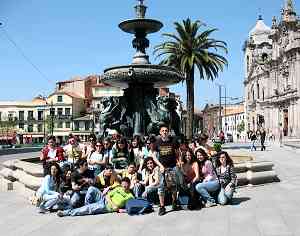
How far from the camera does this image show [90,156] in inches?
397

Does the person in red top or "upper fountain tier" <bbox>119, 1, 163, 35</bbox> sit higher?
"upper fountain tier" <bbox>119, 1, 163, 35</bbox>

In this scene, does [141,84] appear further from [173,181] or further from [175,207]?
[175,207]

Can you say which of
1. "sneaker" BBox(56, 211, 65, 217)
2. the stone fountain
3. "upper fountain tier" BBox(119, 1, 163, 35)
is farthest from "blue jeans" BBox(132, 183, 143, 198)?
"upper fountain tier" BBox(119, 1, 163, 35)

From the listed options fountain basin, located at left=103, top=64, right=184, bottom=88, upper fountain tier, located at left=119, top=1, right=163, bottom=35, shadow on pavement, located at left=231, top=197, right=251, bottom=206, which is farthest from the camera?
upper fountain tier, located at left=119, top=1, right=163, bottom=35

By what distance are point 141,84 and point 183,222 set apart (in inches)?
350

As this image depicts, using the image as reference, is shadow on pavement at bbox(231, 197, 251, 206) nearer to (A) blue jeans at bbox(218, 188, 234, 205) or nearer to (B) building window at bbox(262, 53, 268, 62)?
(A) blue jeans at bbox(218, 188, 234, 205)

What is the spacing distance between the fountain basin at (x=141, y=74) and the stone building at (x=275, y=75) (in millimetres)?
55026

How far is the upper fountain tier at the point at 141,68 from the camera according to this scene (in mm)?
14508

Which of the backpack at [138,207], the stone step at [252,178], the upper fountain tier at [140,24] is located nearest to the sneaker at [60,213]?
the backpack at [138,207]

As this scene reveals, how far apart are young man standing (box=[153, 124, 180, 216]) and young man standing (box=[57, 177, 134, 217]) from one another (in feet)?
2.23

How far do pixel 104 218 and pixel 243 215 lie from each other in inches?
Answer: 95.5

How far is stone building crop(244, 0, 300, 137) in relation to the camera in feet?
233

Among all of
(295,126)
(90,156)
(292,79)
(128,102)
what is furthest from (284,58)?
(90,156)

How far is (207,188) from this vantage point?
8.53m
